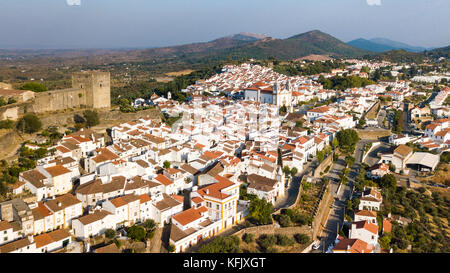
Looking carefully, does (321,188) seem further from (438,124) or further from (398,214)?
(438,124)

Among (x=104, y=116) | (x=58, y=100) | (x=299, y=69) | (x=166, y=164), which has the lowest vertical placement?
(x=166, y=164)

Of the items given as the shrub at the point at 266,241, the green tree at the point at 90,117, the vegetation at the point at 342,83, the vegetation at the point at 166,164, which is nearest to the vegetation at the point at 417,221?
the shrub at the point at 266,241

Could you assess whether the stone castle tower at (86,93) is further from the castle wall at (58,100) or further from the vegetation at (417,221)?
the vegetation at (417,221)

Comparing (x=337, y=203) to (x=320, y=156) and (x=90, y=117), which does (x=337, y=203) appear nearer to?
(x=320, y=156)

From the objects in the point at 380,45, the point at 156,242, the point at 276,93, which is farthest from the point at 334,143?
the point at 380,45

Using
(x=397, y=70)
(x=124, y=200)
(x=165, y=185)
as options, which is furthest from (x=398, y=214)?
(x=397, y=70)

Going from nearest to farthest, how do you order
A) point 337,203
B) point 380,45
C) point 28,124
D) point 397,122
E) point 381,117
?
point 337,203
point 28,124
point 397,122
point 381,117
point 380,45
